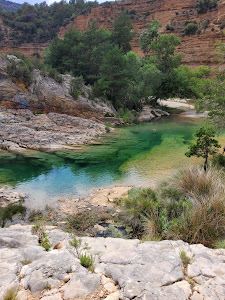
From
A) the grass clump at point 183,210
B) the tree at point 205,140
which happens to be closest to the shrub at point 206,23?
the tree at point 205,140

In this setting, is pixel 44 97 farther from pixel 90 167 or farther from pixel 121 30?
pixel 121 30

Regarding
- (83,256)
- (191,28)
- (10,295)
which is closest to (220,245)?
(83,256)

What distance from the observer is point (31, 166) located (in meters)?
12.5

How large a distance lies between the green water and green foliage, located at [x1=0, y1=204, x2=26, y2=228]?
59 cm

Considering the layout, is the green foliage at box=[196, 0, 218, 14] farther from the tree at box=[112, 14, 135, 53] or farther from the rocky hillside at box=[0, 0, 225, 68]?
the tree at box=[112, 14, 135, 53]

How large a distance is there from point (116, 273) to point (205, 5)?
71.1 m

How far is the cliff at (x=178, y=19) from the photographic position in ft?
171

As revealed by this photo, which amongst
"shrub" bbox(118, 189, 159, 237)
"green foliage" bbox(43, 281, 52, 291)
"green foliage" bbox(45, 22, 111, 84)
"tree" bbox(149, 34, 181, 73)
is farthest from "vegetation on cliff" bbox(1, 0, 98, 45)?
"green foliage" bbox(43, 281, 52, 291)

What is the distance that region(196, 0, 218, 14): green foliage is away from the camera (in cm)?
5603

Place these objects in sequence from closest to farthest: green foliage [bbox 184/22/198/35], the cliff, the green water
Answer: the green water, the cliff, green foliage [bbox 184/22/198/35]

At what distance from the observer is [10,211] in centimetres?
722

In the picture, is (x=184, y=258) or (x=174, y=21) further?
(x=174, y=21)

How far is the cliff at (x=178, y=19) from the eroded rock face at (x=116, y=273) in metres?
53.5

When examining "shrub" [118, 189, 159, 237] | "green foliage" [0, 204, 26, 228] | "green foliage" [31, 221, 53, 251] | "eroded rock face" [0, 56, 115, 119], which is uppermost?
"eroded rock face" [0, 56, 115, 119]
